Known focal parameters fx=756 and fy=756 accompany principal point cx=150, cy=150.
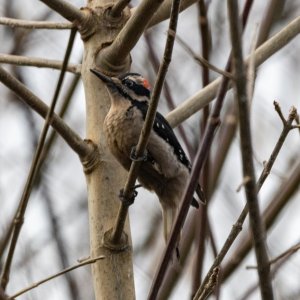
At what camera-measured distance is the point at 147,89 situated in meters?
4.38

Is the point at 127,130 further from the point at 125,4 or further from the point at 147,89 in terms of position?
the point at 125,4

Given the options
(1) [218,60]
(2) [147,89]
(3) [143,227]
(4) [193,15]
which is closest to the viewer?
(2) [147,89]

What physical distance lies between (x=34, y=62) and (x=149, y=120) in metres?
1.30

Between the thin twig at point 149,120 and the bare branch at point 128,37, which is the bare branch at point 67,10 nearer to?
the bare branch at point 128,37

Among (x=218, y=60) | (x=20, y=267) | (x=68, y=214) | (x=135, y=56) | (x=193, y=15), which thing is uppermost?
(x=193, y=15)

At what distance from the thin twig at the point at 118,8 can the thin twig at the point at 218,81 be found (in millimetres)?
539

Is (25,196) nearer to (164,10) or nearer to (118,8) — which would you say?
(118,8)

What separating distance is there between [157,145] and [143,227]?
3.14 m

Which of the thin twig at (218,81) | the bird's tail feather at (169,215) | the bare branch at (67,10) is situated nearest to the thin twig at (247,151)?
the thin twig at (218,81)

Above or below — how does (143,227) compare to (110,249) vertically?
above

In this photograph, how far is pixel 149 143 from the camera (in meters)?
4.04

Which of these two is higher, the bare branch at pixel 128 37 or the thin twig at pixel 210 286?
the bare branch at pixel 128 37

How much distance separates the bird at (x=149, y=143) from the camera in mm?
3842

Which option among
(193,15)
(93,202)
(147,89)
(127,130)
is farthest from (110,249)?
(193,15)
